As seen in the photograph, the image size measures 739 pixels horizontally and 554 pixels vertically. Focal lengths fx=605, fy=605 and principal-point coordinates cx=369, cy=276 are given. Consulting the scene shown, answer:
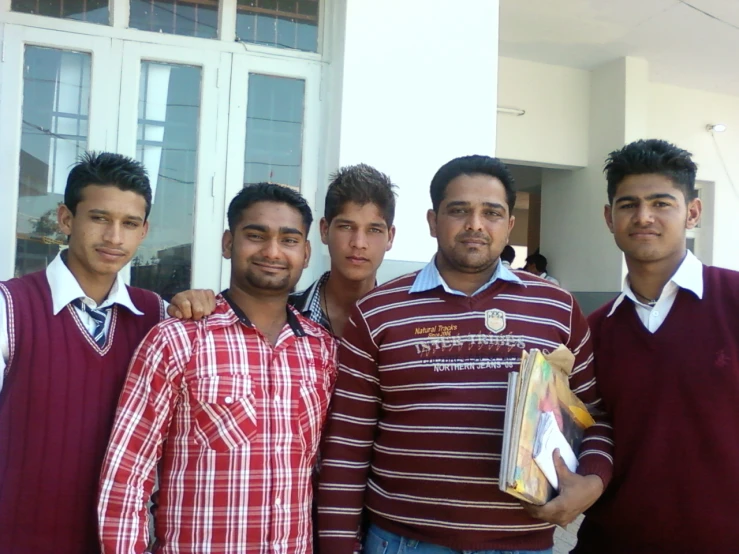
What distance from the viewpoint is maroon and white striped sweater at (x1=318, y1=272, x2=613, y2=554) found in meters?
1.54

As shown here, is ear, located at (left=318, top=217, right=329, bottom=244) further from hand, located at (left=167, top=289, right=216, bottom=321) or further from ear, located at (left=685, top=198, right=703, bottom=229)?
ear, located at (left=685, top=198, right=703, bottom=229)

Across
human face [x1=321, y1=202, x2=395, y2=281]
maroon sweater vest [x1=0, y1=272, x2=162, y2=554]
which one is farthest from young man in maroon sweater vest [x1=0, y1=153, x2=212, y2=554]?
human face [x1=321, y1=202, x2=395, y2=281]

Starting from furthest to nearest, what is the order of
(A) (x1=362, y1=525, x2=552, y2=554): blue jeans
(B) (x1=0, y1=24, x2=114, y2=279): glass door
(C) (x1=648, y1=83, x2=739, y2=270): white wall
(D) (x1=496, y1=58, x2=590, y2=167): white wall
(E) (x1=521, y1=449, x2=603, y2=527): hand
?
(C) (x1=648, y1=83, x2=739, y2=270): white wall → (D) (x1=496, y1=58, x2=590, y2=167): white wall → (B) (x1=0, y1=24, x2=114, y2=279): glass door → (A) (x1=362, y1=525, x2=552, y2=554): blue jeans → (E) (x1=521, y1=449, x2=603, y2=527): hand

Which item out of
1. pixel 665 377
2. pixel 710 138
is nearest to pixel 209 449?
pixel 665 377

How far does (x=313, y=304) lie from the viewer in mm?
2133

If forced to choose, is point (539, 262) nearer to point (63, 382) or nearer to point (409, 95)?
point (409, 95)

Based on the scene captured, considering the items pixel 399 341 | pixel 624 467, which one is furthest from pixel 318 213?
pixel 624 467

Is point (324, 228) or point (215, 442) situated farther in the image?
point (324, 228)

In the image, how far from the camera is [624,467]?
1.70 meters

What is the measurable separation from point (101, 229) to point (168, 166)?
76.0 inches

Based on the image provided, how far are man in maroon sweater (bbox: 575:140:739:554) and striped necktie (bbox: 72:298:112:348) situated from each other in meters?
1.45

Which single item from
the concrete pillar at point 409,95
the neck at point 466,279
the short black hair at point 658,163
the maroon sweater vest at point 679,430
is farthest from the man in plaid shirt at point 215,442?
the concrete pillar at point 409,95

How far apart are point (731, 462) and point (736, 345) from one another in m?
0.31

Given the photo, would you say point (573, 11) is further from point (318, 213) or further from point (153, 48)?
point (153, 48)
